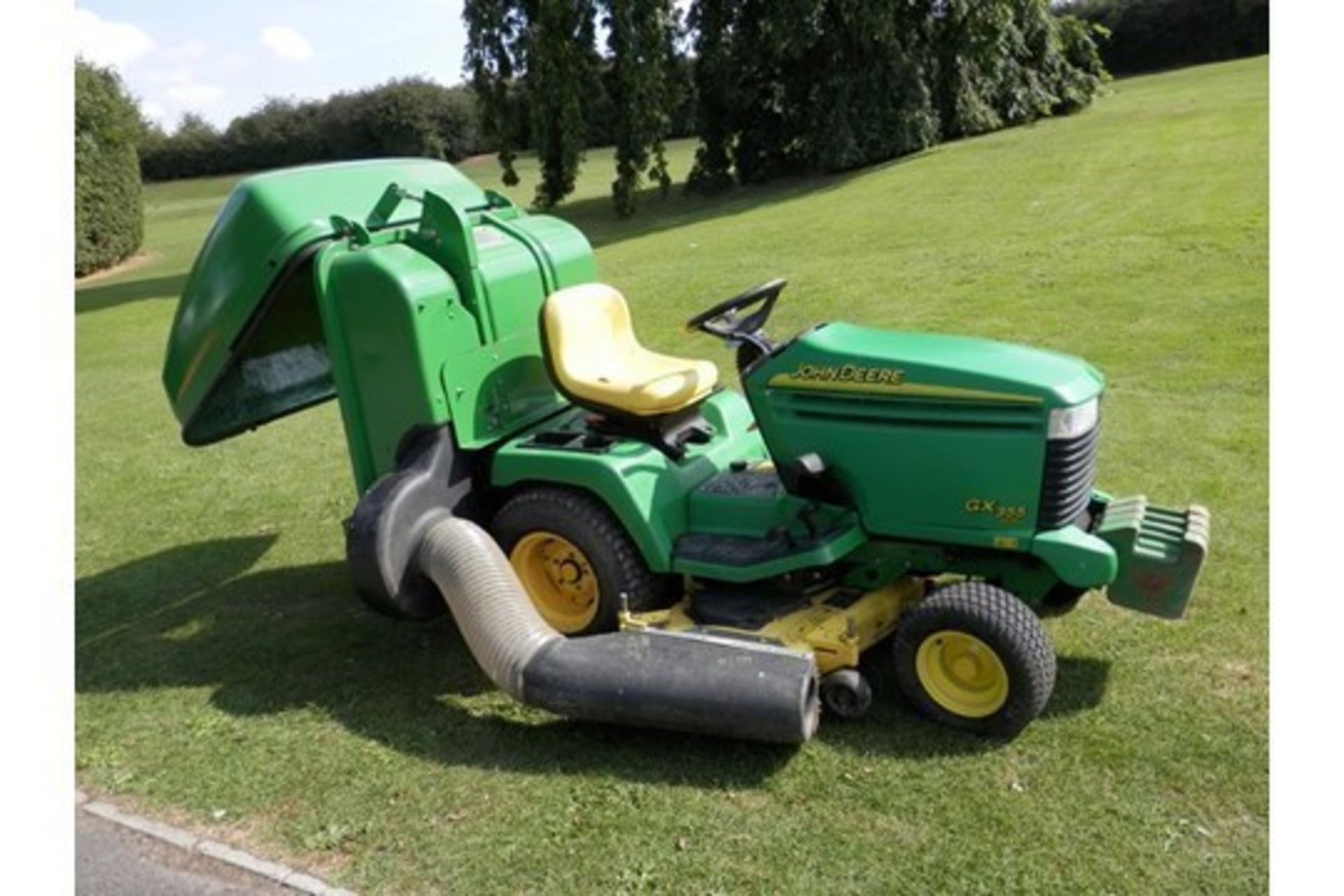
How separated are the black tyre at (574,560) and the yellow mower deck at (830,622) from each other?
142mm

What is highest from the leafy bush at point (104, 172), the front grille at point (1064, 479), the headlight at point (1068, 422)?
the leafy bush at point (104, 172)

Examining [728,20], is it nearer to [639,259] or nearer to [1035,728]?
[639,259]

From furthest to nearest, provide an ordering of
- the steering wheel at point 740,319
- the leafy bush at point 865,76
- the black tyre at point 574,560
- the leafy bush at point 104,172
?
the leafy bush at point 104,172, the leafy bush at point 865,76, the black tyre at point 574,560, the steering wheel at point 740,319

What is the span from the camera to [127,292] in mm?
23109

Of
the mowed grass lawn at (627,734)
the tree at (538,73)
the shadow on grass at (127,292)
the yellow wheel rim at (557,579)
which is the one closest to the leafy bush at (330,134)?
the shadow on grass at (127,292)

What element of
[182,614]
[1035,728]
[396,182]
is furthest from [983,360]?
[182,614]

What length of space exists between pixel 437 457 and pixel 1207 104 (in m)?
20.6

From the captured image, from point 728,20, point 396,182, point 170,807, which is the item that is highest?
point 728,20

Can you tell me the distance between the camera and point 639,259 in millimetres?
17000

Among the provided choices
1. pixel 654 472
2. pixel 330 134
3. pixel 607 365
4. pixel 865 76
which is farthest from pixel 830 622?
pixel 330 134

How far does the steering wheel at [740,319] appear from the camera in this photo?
4.37m

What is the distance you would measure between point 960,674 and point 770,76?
69.2ft

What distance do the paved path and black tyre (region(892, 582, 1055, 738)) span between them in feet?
7.14

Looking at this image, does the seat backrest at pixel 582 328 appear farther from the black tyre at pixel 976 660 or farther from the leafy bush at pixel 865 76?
the leafy bush at pixel 865 76
